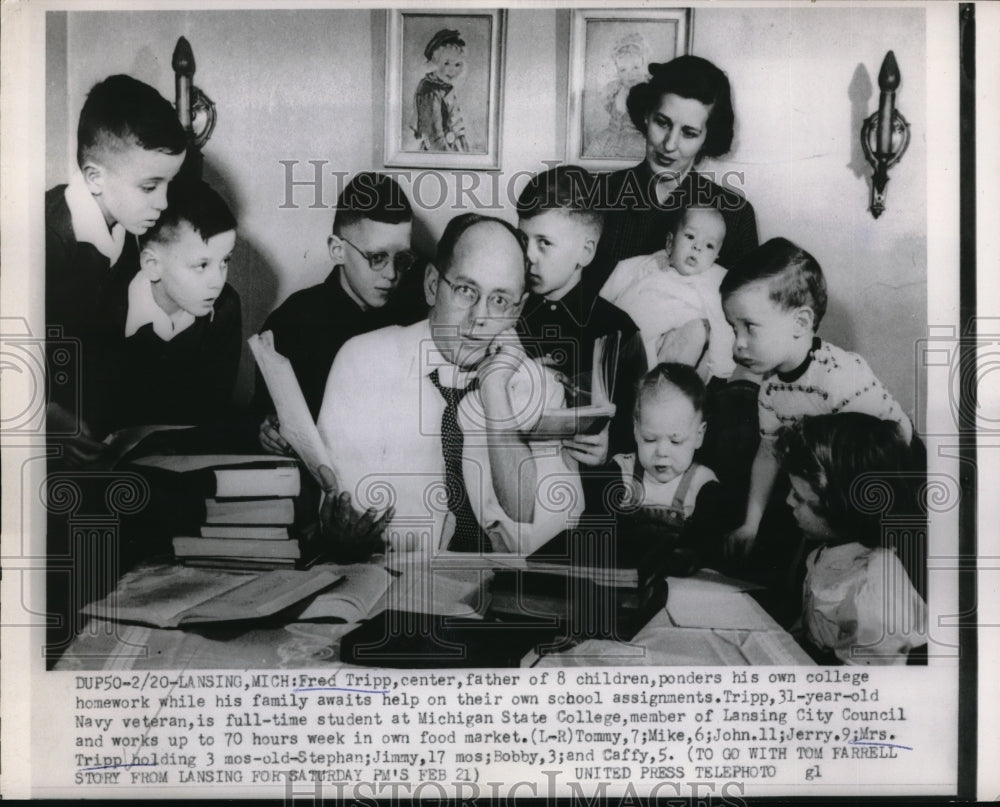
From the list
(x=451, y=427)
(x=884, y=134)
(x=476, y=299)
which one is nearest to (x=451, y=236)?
(x=476, y=299)

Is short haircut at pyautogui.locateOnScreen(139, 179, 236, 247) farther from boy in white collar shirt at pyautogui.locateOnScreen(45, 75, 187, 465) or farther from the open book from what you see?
the open book

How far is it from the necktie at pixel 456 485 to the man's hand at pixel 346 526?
20cm

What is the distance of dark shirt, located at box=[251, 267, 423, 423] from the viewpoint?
2742 mm

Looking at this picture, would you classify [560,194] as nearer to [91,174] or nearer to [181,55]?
[181,55]

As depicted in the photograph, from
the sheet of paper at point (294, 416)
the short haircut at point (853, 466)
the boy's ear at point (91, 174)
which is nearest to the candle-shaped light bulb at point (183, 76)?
the boy's ear at point (91, 174)

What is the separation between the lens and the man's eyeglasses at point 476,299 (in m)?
2.75

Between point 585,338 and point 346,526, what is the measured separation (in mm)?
934

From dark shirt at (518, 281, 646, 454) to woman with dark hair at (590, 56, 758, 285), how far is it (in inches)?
4.3

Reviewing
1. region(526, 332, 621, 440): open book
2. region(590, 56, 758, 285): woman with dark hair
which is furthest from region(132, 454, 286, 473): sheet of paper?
region(590, 56, 758, 285): woman with dark hair

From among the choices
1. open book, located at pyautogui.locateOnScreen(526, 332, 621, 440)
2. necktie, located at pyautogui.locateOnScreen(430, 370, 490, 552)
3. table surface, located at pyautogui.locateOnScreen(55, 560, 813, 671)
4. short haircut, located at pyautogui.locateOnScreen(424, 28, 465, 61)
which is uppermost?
short haircut, located at pyautogui.locateOnScreen(424, 28, 465, 61)

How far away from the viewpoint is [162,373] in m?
2.73

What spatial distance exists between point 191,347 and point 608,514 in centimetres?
138

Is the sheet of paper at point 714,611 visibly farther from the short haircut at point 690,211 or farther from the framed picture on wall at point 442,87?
the framed picture on wall at point 442,87

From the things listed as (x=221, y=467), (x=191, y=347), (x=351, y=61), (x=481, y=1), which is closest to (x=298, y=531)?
(x=221, y=467)
